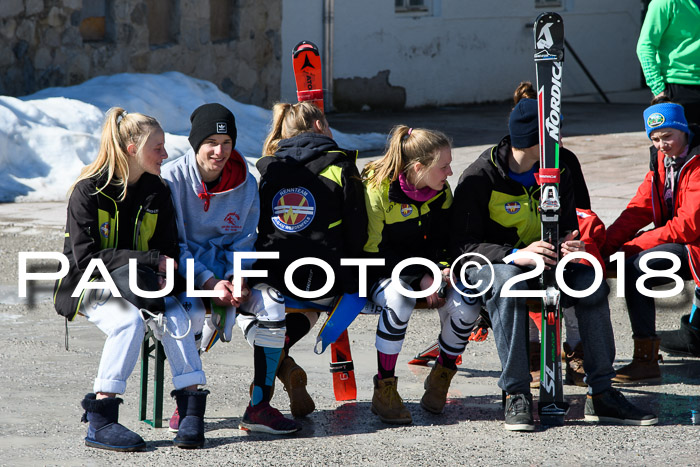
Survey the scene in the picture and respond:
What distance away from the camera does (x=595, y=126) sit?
15797 millimetres

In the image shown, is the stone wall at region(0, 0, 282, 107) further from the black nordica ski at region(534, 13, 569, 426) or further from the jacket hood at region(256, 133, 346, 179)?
the black nordica ski at region(534, 13, 569, 426)

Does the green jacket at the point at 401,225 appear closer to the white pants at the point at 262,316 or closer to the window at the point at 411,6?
the white pants at the point at 262,316

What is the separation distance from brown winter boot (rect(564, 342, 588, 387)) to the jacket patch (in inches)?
71.0

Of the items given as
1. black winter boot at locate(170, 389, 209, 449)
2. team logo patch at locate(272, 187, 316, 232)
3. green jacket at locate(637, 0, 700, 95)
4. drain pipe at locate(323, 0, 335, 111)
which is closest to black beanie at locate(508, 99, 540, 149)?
team logo patch at locate(272, 187, 316, 232)

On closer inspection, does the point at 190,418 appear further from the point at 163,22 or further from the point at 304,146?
the point at 163,22

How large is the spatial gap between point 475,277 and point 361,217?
1.90 ft

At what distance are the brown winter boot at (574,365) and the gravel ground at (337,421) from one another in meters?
0.07

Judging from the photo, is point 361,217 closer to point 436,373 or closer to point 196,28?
point 436,373

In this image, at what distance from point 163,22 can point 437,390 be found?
1054 cm

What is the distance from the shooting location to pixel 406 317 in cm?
468

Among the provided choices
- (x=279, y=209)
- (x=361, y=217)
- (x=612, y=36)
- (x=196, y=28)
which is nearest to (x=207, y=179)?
(x=279, y=209)

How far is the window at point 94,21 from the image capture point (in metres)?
13.1

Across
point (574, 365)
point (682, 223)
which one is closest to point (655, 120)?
point (682, 223)

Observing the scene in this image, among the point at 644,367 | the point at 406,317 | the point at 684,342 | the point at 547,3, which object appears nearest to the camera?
the point at 406,317
